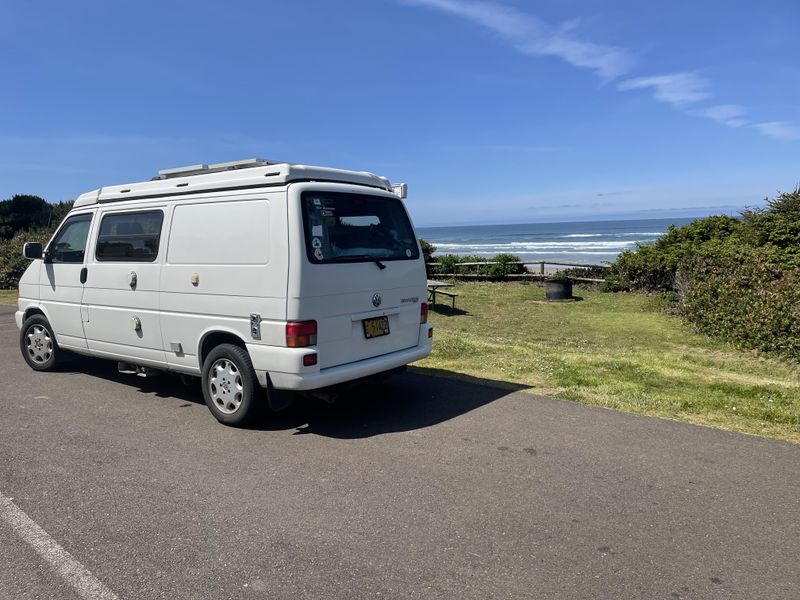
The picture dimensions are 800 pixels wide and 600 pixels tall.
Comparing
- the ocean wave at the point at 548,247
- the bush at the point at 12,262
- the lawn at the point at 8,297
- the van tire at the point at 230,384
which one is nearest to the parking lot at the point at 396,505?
the van tire at the point at 230,384

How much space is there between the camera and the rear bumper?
5.03 meters

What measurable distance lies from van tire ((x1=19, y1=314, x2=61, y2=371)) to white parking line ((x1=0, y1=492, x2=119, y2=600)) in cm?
409

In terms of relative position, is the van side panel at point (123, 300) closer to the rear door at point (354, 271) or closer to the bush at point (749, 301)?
the rear door at point (354, 271)

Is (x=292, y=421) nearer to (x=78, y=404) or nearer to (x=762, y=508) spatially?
(x=78, y=404)

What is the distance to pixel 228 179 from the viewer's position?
559cm

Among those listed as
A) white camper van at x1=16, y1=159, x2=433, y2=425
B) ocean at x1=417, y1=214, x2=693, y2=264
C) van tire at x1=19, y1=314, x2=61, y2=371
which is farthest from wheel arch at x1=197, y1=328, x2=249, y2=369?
ocean at x1=417, y1=214, x2=693, y2=264

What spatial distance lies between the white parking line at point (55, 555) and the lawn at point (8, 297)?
15080 millimetres

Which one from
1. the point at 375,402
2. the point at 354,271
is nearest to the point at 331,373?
the point at 354,271

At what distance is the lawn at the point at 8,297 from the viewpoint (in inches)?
668

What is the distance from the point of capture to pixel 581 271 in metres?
21.4

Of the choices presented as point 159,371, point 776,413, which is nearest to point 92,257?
point 159,371

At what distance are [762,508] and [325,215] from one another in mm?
3843

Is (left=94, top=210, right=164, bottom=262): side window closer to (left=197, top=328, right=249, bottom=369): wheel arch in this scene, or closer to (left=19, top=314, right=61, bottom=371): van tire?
(left=197, top=328, right=249, bottom=369): wheel arch

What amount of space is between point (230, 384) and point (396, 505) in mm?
2274
